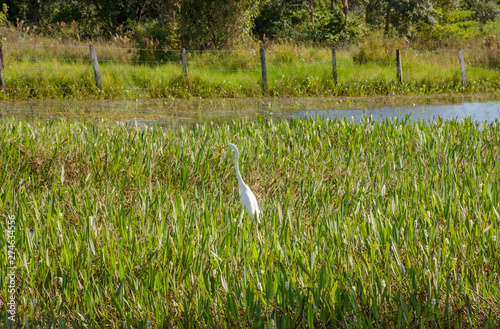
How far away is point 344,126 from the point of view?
5.82 metres

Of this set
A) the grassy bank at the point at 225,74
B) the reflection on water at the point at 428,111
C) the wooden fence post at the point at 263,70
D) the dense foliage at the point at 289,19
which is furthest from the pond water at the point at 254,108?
the dense foliage at the point at 289,19

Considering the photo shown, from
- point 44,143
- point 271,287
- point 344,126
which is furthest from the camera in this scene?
point 344,126

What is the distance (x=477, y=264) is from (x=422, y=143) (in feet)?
8.93

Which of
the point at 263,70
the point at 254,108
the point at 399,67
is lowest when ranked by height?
the point at 254,108

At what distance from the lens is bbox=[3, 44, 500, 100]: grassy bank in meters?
13.4

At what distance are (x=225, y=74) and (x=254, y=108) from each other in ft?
12.4

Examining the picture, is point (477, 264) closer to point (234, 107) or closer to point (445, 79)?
point (234, 107)

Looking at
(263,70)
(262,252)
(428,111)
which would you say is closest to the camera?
(262,252)

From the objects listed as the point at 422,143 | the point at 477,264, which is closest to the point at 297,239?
the point at 477,264

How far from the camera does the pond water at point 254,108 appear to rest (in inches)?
387

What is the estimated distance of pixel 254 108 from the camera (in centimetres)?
1152

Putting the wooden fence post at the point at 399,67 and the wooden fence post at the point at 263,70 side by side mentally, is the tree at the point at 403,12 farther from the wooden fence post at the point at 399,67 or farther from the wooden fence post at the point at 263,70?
the wooden fence post at the point at 263,70

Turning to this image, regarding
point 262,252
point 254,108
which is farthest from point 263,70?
point 262,252

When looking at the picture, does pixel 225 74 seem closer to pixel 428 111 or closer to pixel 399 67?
pixel 399 67
